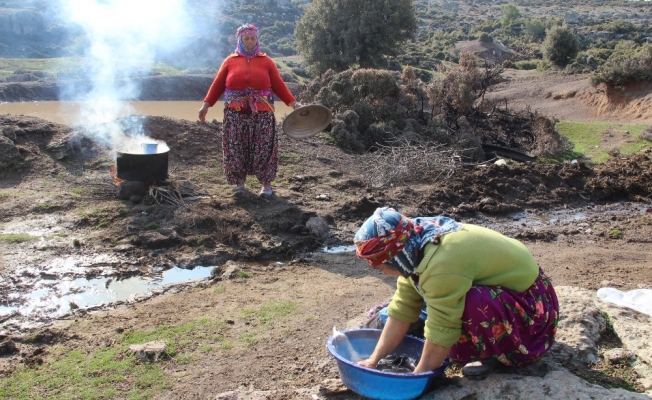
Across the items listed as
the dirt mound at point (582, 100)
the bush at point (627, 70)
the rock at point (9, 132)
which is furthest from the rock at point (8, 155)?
the bush at point (627, 70)

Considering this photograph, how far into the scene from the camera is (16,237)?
5.88 meters

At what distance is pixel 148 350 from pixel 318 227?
2.92 metres

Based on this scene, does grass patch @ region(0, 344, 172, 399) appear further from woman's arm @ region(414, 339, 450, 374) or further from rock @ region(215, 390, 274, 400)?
woman's arm @ region(414, 339, 450, 374)

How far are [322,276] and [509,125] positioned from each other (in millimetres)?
8794

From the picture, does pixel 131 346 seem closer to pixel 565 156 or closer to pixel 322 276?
pixel 322 276

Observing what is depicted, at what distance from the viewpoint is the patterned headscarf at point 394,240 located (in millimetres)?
2836

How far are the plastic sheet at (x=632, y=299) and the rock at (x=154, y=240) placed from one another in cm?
392

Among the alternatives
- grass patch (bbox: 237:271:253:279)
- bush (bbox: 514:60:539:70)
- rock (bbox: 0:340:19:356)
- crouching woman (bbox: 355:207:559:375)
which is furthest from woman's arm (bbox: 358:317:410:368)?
bush (bbox: 514:60:539:70)

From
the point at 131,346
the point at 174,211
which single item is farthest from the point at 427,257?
the point at 174,211

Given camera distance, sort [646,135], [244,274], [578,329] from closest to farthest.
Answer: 1. [578,329]
2. [244,274]
3. [646,135]

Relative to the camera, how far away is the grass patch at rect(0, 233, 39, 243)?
5824 mm

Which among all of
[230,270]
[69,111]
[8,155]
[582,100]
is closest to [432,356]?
[230,270]

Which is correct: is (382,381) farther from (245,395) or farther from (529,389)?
(245,395)

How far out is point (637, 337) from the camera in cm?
365
